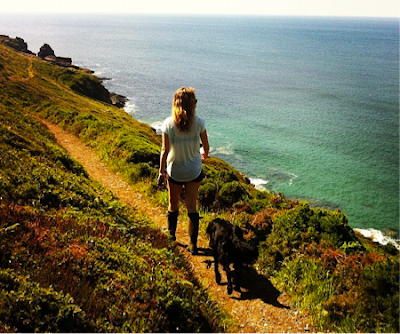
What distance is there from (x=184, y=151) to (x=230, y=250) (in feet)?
7.58

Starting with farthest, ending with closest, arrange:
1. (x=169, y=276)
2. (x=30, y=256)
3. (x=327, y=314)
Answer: (x=327, y=314)
(x=169, y=276)
(x=30, y=256)

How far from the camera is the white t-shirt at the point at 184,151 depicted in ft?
21.1

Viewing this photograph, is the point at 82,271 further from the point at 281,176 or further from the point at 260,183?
the point at 281,176

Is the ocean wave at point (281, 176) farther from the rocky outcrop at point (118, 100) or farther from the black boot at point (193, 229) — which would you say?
the rocky outcrop at point (118, 100)

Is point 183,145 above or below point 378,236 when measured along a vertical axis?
above

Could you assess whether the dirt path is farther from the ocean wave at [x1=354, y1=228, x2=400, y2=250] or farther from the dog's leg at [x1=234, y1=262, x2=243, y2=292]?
the ocean wave at [x1=354, y1=228, x2=400, y2=250]

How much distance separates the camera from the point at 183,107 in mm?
6230

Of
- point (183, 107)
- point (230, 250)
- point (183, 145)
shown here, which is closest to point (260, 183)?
point (230, 250)

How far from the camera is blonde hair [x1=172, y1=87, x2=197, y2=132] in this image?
243 inches

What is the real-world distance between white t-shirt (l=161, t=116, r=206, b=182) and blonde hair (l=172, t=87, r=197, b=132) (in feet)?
0.54

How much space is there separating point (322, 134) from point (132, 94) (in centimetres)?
5349

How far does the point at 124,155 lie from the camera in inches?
688

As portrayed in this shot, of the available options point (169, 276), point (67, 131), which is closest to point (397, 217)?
point (67, 131)

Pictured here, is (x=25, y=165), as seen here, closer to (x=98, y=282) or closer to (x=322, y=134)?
(x=98, y=282)
